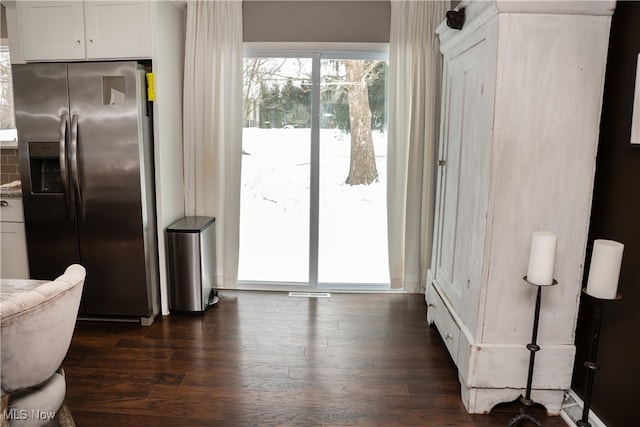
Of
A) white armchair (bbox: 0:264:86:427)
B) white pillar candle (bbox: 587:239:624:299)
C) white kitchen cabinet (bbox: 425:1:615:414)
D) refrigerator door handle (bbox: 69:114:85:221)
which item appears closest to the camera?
white armchair (bbox: 0:264:86:427)

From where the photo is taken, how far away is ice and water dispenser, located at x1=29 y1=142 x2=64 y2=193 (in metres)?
3.15

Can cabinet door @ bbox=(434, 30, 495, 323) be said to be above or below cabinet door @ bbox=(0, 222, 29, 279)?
above

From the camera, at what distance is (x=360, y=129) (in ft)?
12.8

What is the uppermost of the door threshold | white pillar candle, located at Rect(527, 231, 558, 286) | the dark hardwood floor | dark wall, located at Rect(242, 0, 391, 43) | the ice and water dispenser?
dark wall, located at Rect(242, 0, 391, 43)

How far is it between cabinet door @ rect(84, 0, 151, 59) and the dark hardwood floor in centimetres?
200

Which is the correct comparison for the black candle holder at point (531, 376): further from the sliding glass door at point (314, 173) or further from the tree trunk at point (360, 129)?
the tree trunk at point (360, 129)

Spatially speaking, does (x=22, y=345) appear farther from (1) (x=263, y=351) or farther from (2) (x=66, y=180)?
(2) (x=66, y=180)

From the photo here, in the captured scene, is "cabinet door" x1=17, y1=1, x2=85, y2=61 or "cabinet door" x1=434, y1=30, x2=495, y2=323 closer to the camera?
"cabinet door" x1=434, y1=30, x2=495, y2=323

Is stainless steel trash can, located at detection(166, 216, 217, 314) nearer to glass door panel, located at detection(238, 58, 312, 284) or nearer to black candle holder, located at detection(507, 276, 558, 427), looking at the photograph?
glass door panel, located at detection(238, 58, 312, 284)

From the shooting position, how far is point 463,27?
8.30 feet

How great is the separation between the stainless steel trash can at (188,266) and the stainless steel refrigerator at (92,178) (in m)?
0.15

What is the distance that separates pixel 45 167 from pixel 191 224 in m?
1.11

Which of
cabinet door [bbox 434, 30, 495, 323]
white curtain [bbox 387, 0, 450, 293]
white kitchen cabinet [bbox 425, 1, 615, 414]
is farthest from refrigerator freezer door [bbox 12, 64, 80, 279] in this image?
white kitchen cabinet [bbox 425, 1, 615, 414]

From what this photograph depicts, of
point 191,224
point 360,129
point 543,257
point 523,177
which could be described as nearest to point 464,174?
point 523,177
